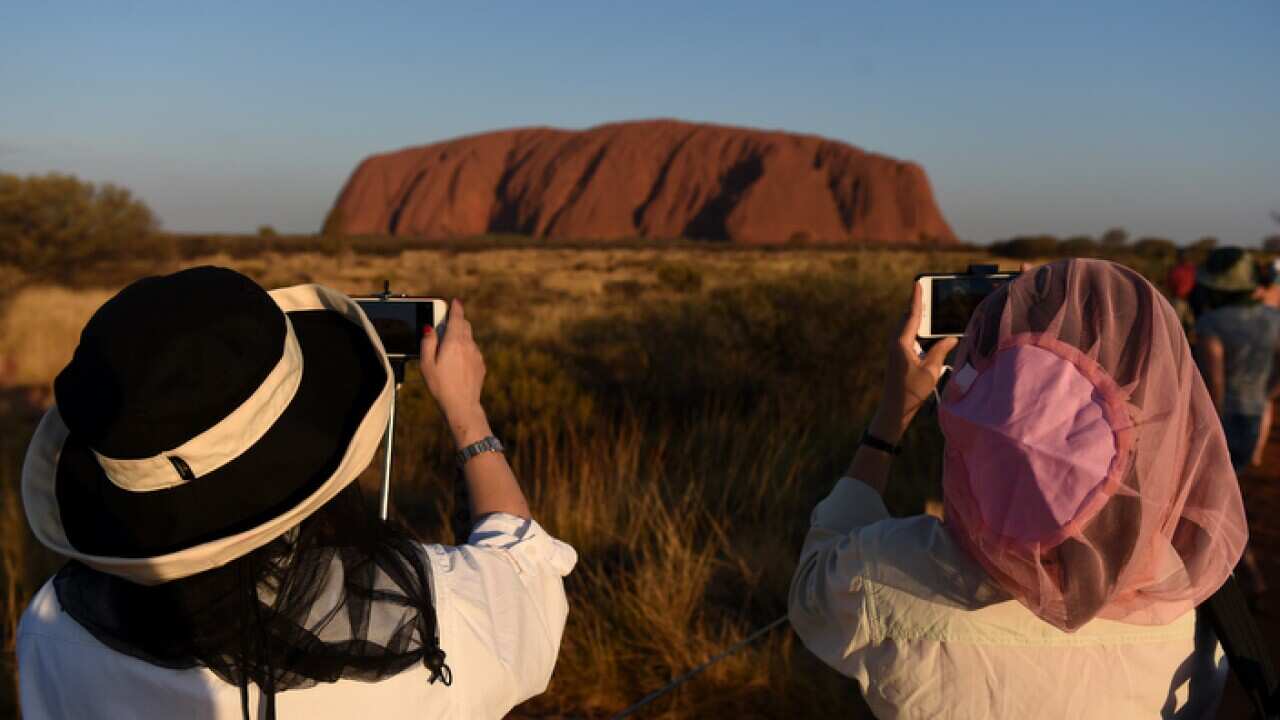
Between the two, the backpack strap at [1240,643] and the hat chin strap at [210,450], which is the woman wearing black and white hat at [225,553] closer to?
the hat chin strap at [210,450]

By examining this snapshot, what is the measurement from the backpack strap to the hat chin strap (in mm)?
1423

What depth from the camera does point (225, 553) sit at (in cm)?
102

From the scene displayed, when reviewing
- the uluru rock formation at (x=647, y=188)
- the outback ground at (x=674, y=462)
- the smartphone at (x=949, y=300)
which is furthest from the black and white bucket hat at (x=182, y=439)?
the uluru rock formation at (x=647, y=188)

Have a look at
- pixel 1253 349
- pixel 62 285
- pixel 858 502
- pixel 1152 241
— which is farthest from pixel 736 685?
pixel 1152 241

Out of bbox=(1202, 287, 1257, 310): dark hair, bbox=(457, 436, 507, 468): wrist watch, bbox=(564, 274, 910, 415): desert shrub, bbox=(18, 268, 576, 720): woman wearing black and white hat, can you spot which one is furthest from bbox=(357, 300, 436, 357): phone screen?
bbox=(564, 274, 910, 415): desert shrub

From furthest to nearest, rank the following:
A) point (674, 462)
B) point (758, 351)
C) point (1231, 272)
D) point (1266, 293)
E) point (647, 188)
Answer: point (647, 188) → point (758, 351) → point (674, 462) → point (1266, 293) → point (1231, 272)

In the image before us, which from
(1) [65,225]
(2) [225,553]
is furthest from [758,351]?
(1) [65,225]

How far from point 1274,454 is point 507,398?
6.78 metres

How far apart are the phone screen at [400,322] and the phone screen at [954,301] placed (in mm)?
989

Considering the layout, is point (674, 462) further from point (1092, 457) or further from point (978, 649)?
point (1092, 457)

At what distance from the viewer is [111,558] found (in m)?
0.99

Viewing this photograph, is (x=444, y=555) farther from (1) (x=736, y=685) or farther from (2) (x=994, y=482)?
(1) (x=736, y=685)

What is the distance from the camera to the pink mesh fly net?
1085mm

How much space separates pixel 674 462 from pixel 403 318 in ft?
13.4
